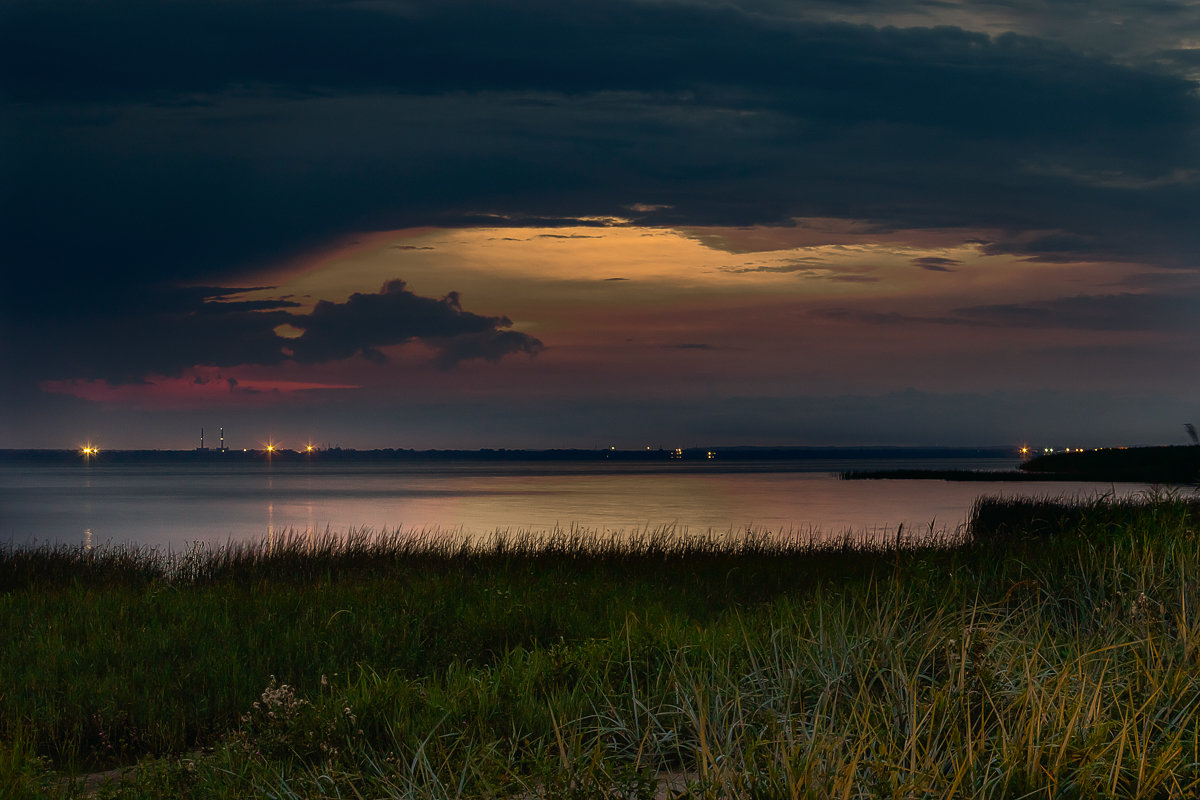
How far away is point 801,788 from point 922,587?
20.6 ft

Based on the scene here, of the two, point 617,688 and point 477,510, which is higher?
point 617,688

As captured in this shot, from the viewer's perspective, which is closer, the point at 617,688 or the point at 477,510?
the point at 617,688

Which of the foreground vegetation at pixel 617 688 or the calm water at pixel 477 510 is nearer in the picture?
the foreground vegetation at pixel 617 688

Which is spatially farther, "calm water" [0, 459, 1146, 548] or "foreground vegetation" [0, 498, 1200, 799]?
"calm water" [0, 459, 1146, 548]

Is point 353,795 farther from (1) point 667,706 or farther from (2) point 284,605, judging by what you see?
(2) point 284,605

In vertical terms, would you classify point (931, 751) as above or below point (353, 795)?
above

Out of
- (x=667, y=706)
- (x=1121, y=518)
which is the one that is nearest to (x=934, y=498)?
(x=1121, y=518)

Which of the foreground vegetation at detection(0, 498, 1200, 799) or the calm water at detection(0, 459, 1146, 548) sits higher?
the foreground vegetation at detection(0, 498, 1200, 799)

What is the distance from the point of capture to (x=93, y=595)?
1449 centimetres

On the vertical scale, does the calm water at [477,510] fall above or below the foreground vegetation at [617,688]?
below

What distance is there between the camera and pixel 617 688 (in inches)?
323

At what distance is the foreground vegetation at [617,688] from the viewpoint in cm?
546

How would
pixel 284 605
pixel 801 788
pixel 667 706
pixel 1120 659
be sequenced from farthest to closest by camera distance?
pixel 284 605, pixel 1120 659, pixel 667 706, pixel 801 788

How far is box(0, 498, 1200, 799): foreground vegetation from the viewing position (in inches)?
215
